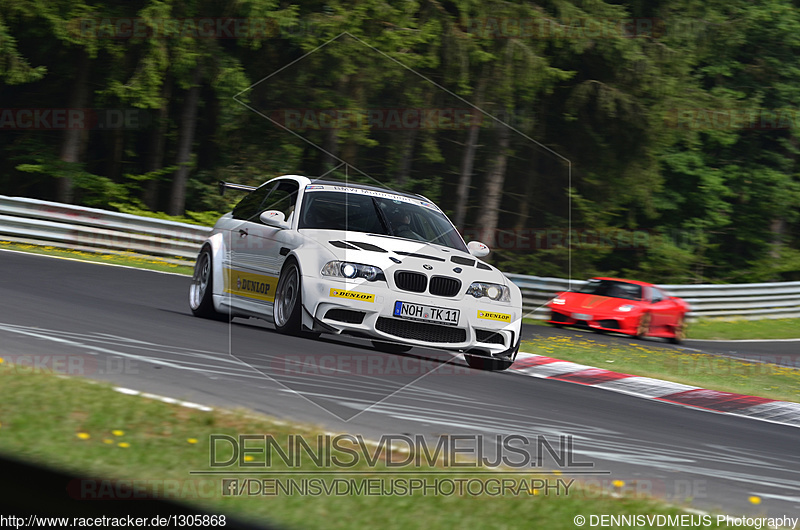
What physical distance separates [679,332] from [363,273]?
12867 millimetres

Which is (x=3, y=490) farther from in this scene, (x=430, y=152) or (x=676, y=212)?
(x=676, y=212)

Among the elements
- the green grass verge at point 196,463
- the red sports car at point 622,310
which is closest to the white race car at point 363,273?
the green grass verge at point 196,463

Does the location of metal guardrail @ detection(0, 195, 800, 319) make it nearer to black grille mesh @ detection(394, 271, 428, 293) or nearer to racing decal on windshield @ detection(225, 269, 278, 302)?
racing decal on windshield @ detection(225, 269, 278, 302)

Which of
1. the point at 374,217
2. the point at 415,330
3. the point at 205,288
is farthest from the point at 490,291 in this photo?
the point at 205,288

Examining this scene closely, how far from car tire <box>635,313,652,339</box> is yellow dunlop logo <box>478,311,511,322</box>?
1055 cm

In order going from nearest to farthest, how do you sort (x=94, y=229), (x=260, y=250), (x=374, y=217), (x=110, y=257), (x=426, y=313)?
1. (x=426, y=313)
2. (x=374, y=217)
3. (x=260, y=250)
4. (x=110, y=257)
5. (x=94, y=229)

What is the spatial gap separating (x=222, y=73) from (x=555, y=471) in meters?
20.7

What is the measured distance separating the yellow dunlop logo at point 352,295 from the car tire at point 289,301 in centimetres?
33

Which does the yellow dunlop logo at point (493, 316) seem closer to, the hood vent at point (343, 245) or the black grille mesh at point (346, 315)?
the black grille mesh at point (346, 315)

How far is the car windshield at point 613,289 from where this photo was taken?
63.2 ft

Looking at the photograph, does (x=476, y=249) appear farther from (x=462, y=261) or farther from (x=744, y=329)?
(x=744, y=329)

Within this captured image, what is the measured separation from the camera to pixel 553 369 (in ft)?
37.7

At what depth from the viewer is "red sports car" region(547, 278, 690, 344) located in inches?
725

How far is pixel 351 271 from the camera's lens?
327 inches
